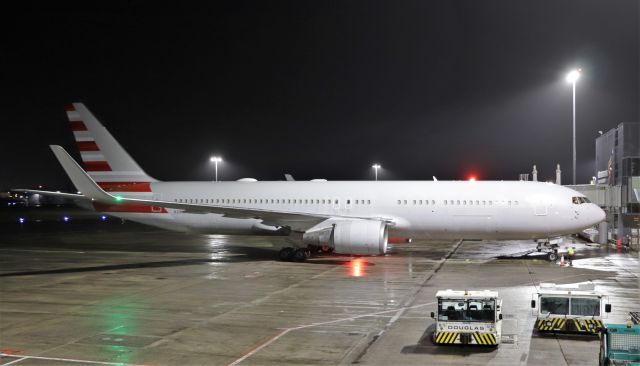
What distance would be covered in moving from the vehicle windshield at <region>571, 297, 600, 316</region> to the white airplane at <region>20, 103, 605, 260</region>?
11454 mm

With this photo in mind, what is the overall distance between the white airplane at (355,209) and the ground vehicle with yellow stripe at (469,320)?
38.2 ft

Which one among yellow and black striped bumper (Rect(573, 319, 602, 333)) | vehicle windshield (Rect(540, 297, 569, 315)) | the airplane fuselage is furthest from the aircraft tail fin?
yellow and black striped bumper (Rect(573, 319, 602, 333))

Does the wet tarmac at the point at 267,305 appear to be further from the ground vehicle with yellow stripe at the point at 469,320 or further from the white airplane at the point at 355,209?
the white airplane at the point at 355,209

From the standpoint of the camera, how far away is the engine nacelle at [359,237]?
77.9 ft

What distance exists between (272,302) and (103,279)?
310 inches

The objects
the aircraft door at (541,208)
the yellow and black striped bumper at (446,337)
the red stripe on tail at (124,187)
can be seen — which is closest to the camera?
the yellow and black striped bumper at (446,337)

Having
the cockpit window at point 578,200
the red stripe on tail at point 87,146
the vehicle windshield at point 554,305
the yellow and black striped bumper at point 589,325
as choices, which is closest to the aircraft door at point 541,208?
the cockpit window at point 578,200

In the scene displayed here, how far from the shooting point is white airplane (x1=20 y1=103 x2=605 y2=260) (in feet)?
80.4

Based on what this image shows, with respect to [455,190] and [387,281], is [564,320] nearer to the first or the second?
[387,281]

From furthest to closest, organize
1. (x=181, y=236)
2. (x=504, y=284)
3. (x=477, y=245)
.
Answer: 1. (x=181, y=236)
2. (x=477, y=245)
3. (x=504, y=284)

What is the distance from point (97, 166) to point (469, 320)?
79.1 ft

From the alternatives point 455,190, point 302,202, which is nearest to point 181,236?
point 302,202

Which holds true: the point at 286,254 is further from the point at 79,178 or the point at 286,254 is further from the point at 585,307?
the point at 585,307

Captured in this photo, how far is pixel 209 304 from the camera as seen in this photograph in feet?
53.6
